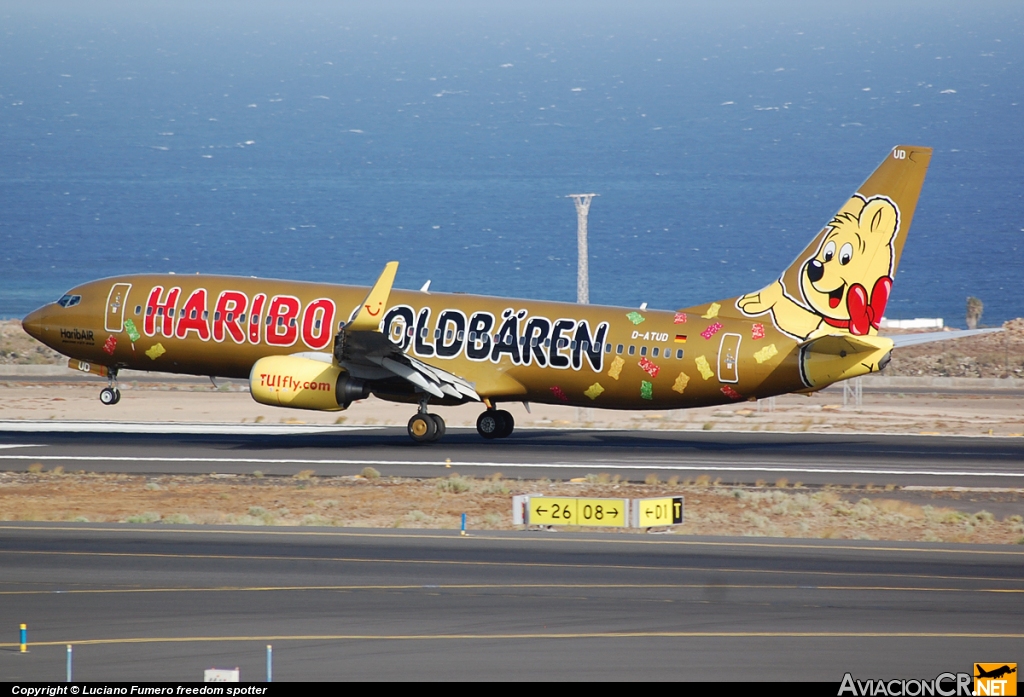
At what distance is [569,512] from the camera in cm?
2789

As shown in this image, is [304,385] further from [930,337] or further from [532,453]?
[930,337]

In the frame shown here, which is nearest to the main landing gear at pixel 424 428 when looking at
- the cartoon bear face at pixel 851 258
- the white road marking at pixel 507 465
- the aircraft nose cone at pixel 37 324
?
the white road marking at pixel 507 465

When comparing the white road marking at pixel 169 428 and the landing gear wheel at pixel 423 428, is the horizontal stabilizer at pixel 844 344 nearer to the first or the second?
the landing gear wheel at pixel 423 428

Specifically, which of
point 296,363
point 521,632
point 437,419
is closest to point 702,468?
point 437,419

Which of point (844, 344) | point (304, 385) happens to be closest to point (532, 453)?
point (304, 385)

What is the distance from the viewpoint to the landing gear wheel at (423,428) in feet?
139

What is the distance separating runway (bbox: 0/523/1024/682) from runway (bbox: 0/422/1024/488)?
9.93m

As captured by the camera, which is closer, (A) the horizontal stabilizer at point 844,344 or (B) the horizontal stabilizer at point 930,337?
(A) the horizontal stabilizer at point 844,344

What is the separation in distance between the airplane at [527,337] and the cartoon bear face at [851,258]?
0.04 metres

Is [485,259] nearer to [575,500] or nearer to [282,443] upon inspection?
[282,443]

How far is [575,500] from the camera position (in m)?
28.1

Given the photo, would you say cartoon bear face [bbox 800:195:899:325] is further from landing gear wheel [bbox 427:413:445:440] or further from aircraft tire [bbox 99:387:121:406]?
aircraft tire [bbox 99:387:121:406]

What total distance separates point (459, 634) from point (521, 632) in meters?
0.79

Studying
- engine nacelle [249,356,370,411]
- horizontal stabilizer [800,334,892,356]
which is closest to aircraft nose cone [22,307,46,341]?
engine nacelle [249,356,370,411]
